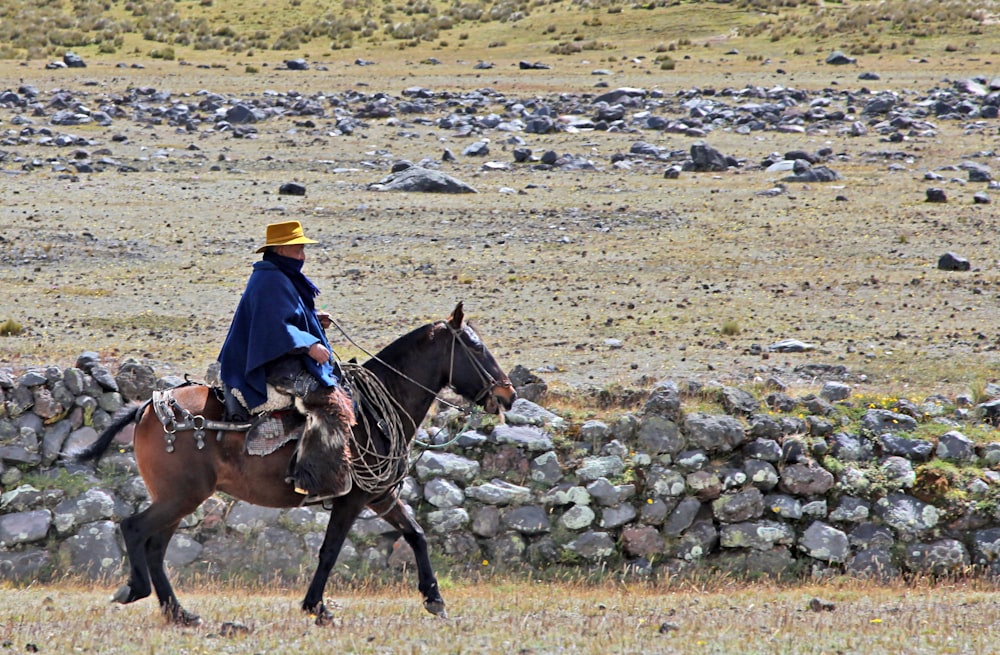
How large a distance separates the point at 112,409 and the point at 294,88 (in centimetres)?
3279

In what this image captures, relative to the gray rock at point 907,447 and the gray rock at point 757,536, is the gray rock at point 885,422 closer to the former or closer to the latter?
the gray rock at point 907,447

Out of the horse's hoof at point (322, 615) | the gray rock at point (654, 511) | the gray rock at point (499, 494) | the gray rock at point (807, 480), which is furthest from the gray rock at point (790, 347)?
the horse's hoof at point (322, 615)

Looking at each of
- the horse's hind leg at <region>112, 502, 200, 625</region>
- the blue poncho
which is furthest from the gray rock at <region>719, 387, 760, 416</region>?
the horse's hind leg at <region>112, 502, 200, 625</region>

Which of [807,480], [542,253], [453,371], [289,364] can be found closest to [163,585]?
[289,364]

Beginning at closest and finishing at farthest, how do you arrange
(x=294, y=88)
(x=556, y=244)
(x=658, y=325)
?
(x=658, y=325)
(x=556, y=244)
(x=294, y=88)

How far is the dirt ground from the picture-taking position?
1628 centimetres

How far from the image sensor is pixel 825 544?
→ 11.3 meters

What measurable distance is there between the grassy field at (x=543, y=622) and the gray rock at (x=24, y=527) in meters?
0.77

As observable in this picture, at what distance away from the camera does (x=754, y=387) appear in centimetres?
1302

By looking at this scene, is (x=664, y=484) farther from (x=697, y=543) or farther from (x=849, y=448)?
(x=849, y=448)

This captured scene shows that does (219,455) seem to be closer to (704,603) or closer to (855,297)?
(704,603)

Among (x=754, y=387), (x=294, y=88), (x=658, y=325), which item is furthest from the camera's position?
(x=294, y=88)

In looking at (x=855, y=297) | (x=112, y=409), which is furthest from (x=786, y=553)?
(x=855, y=297)

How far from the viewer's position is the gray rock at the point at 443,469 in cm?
1136
